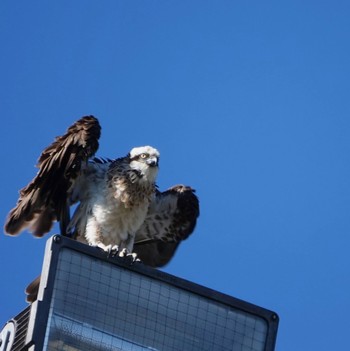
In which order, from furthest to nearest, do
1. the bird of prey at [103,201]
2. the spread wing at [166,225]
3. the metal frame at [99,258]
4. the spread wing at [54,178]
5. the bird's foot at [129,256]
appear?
the spread wing at [166,225] → the bird of prey at [103,201] → the spread wing at [54,178] → the bird's foot at [129,256] → the metal frame at [99,258]

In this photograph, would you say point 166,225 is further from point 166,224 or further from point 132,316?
point 132,316

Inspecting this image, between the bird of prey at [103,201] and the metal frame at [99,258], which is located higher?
the bird of prey at [103,201]

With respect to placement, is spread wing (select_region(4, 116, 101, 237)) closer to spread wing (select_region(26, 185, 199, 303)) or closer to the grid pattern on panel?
spread wing (select_region(26, 185, 199, 303))

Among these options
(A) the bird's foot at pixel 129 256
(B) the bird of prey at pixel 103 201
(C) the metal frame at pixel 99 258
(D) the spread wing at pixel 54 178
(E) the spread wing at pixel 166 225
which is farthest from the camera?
(E) the spread wing at pixel 166 225

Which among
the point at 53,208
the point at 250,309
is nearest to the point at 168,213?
the point at 53,208

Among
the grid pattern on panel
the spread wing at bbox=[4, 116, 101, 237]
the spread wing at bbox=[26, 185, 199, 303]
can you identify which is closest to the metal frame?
the grid pattern on panel

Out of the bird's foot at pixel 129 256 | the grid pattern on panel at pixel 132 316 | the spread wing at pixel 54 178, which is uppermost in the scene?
the spread wing at pixel 54 178

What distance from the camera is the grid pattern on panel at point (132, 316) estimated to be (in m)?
7.96

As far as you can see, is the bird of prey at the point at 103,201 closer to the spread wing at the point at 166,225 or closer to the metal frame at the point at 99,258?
the spread wing at the point at 166,225

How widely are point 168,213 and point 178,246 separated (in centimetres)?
52

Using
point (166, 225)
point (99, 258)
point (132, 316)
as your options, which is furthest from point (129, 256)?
point (166, 225)

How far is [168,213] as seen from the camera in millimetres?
14594

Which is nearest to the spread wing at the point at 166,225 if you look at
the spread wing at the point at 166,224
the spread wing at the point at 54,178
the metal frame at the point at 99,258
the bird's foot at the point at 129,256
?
the spread wing at the point at 166,224

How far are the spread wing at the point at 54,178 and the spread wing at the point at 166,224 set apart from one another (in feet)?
5.84
